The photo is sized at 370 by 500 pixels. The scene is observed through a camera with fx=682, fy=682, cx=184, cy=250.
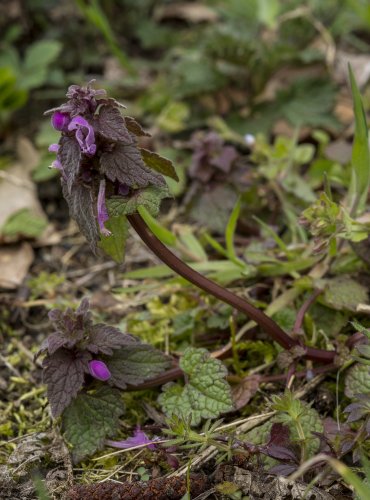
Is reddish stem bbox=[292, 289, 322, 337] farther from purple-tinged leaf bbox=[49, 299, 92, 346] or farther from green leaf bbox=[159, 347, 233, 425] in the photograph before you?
purple-tinged leaf bbox=[49, 299, 92, 346]

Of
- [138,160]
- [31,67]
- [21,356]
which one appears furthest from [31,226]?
[138,160]

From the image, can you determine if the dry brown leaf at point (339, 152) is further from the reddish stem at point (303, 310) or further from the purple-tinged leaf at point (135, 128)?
the purple-tinged leaf at point (135, 128)

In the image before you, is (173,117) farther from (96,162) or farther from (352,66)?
(96,162)

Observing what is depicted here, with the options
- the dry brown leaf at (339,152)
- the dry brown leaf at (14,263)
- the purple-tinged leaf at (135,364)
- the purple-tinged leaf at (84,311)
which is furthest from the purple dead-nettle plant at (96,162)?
the dry brown leaf at (339,152)

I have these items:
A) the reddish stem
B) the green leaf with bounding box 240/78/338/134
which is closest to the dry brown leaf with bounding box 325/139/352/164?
the green leaf with bounding box 240/78/338/134

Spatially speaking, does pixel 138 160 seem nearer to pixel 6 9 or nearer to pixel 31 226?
pixel 31 226

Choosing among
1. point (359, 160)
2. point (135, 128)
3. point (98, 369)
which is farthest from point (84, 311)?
point (359, 160)
